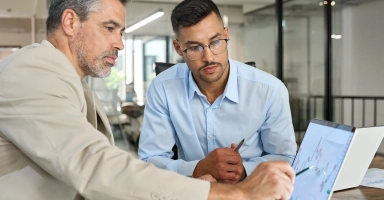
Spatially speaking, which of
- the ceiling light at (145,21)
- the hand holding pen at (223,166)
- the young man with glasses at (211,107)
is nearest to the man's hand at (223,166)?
→ the hand holding pen at (223,166)

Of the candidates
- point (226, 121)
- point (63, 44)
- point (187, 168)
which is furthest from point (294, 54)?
point (63, 44)

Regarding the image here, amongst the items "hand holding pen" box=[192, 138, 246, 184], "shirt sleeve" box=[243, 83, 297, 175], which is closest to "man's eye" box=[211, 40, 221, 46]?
"shirt sleeve" box=[243, 83, 297, 175]

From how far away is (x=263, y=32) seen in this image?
6.03 metres

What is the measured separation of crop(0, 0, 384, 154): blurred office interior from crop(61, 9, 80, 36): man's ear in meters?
3.65

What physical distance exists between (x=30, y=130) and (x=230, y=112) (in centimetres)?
89

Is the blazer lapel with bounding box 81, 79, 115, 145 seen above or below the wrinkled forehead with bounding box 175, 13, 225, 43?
below

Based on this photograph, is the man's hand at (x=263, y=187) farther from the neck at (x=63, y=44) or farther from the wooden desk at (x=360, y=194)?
the neck at (x=63, y=44)

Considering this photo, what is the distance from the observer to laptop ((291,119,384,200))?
0.94 meters

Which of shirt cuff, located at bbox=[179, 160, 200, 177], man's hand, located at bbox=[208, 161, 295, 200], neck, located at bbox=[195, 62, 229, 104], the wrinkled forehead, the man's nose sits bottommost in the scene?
shirt cuff, located at bbox=[179, 160, 200, 177]

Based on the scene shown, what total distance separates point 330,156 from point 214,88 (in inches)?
30.0

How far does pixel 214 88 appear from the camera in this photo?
1685mm

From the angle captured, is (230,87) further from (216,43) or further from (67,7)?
(67,7)

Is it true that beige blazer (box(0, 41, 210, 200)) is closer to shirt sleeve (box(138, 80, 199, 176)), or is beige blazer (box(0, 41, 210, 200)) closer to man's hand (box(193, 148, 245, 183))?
man's hand (box(193, 148, 245, 183))

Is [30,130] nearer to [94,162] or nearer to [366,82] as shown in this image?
[94,162]
